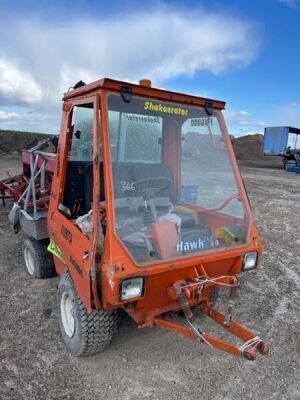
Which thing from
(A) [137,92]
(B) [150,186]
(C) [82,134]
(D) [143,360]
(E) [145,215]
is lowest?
(D) [143,360]

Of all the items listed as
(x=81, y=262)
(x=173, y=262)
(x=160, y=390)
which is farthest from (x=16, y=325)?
(x=173, y=262)

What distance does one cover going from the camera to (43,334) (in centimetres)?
338

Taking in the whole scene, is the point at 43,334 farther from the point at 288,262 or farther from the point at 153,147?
the point at 288,262

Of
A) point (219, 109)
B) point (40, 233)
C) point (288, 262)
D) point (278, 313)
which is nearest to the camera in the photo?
point (219, 109)

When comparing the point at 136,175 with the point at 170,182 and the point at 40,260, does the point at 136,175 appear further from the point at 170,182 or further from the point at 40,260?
the point at 40,260

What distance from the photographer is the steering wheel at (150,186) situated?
2.98 metres

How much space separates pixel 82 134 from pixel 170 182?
2.91ft

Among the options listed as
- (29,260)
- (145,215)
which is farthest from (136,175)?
(29,260)

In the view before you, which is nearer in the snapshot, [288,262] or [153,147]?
[153,147]

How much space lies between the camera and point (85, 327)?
9.30 feet

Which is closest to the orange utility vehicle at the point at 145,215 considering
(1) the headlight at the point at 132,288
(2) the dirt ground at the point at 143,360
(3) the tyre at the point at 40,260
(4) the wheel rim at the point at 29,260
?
(1) the headlight at the point at 132,288

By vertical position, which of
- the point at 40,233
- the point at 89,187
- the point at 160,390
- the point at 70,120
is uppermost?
the point at 70,120

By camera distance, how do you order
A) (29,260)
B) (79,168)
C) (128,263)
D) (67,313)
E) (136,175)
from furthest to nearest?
(29,260)
(79,168)
(67,313)
(136,175)
(128,263)

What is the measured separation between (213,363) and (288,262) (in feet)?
9.22
